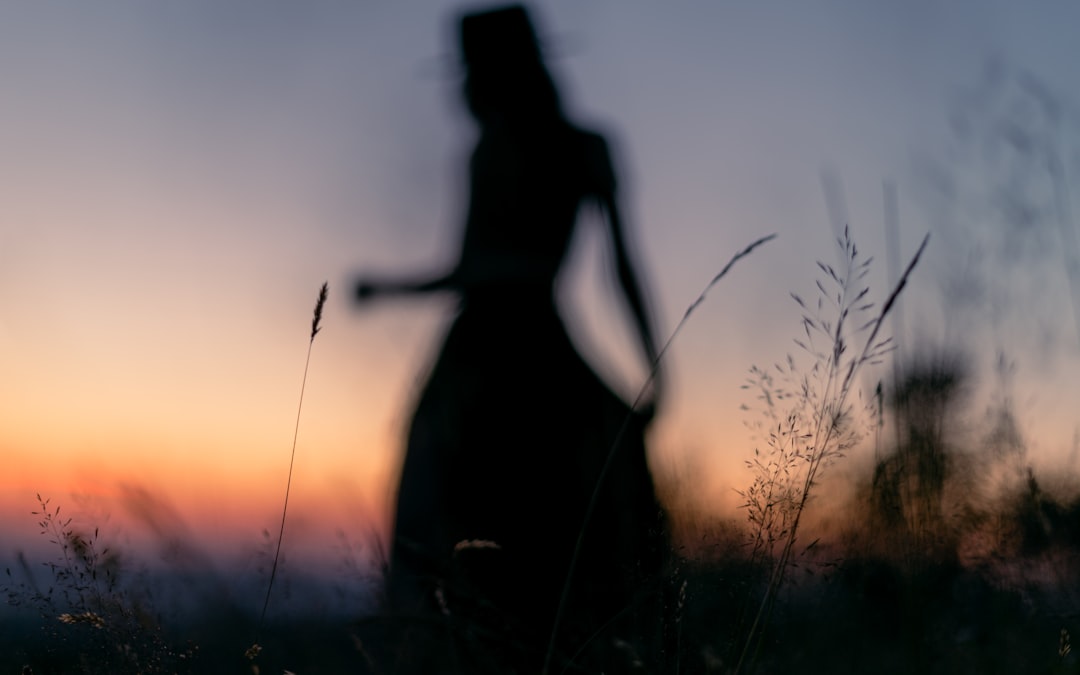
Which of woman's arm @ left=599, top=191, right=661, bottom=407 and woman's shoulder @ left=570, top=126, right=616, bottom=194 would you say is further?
woman's shoulder @ left=570, top=126, right=616, bottom=194

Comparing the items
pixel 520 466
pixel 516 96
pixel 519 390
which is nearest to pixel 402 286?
pixel 519 390

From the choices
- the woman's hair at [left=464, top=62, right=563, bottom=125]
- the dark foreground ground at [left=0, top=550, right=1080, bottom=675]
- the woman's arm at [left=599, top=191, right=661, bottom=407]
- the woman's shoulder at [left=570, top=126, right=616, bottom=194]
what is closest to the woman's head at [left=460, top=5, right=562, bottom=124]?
the woman's hair at [left=464, top=62, right=563, bottom=125]

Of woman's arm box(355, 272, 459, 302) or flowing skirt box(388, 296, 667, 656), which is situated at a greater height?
woman's arm box(355, 272, 459, 302)

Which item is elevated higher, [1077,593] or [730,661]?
[730,661]

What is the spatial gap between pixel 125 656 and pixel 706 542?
114cm

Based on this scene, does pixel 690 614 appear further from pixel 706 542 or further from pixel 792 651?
pixel 792 651

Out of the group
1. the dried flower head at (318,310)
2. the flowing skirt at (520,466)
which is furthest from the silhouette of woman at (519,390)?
the dried flower head at (318,310)

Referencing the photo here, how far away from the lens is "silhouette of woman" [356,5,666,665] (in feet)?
9.52

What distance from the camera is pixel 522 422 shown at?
305 centimetres

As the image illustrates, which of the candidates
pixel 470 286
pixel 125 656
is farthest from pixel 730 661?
pixel 470 286

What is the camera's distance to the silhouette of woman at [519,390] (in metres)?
2.90

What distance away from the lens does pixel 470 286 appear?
3.08 meters

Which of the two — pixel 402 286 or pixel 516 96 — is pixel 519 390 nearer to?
pixel 402 286

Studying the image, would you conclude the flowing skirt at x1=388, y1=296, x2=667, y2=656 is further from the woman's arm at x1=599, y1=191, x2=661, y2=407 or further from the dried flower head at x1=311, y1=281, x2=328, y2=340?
the dried flower head at x1=311, y1=281, x2=328, y2=340
